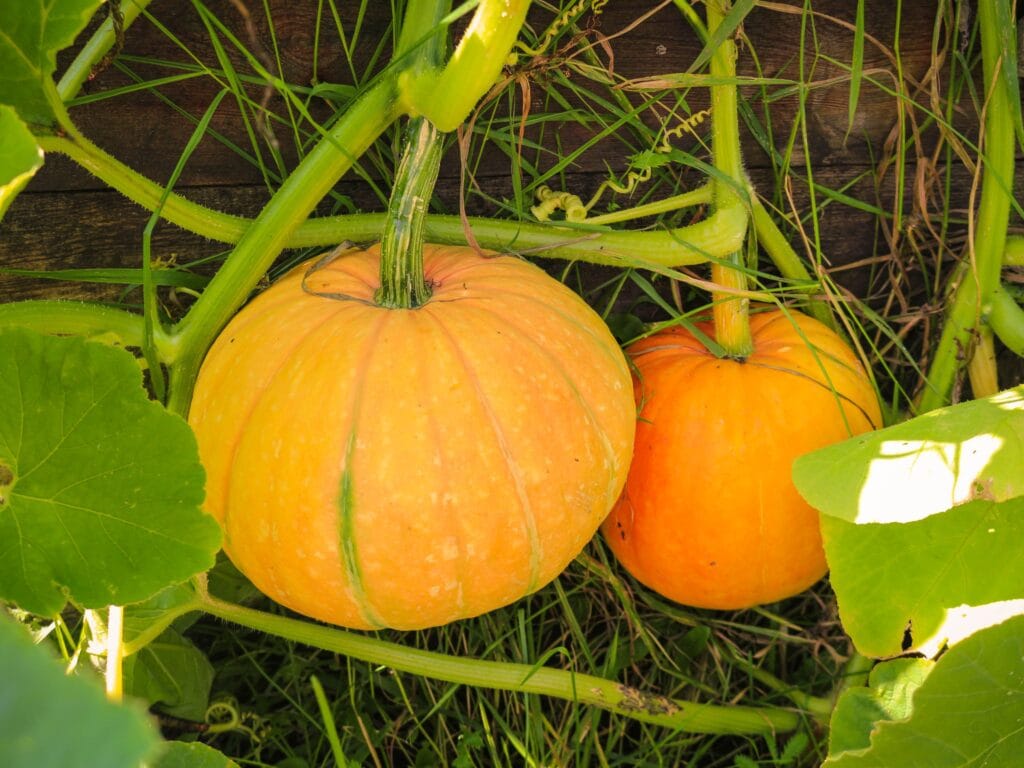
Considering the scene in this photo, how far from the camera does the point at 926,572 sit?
124 centimetres

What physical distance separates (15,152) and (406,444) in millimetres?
478

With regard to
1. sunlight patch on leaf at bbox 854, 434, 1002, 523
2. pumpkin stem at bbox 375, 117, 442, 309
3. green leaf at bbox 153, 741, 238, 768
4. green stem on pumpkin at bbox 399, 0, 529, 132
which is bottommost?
green leaf at bbox 153, 741, 238, 768

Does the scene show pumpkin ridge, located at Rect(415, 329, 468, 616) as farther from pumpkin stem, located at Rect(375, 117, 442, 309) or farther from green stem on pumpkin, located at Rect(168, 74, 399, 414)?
green stem on pumpkin, located at Rect(168, 74, 399, 414)

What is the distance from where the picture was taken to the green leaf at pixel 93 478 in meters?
0.98

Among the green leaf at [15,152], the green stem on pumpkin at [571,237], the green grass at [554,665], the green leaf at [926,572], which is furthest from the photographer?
the green grass at [554,665]

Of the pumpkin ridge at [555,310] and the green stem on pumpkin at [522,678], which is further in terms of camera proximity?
Answer: the green stem on pumpkin at [522,678]

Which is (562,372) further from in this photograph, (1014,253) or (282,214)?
(1014,253)

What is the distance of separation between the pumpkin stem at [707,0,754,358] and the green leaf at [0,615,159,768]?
44.3 inches

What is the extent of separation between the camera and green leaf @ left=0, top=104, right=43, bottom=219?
85cm

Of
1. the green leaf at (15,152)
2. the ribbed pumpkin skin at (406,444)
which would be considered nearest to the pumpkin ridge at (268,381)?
the ribbed pumpkin skin at (406,444)

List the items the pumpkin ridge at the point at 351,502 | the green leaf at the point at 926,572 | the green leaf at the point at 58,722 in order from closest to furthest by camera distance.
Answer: the green leaf at the point at 58,722, the pumpkin ridge at the point at 351,502, the green leaf at the point at 926,572

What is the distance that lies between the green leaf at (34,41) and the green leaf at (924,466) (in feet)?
3.12

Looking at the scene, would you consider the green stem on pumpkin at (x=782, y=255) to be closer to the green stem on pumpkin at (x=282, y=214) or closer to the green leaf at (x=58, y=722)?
the green stem on pumpkin at (x=282, y=214)

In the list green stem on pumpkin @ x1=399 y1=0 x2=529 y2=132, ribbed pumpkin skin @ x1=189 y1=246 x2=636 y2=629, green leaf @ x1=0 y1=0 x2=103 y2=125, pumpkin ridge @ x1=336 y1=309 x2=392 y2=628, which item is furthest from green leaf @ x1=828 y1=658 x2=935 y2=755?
green leaf @ x1=0 y1=0 x2=103 y2=125
